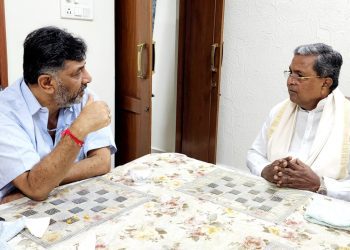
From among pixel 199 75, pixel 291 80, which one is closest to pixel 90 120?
pixel 291 80

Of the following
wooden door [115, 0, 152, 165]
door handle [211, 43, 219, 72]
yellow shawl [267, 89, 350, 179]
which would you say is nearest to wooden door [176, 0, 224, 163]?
door handle [211, 43, 219, 72]

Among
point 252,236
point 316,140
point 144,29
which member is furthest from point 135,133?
point 252,236

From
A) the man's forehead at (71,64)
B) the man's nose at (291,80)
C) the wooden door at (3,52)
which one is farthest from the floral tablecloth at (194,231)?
the wooden door at (3,52)

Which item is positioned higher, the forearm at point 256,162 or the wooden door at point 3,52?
the wooden door at point 3,52

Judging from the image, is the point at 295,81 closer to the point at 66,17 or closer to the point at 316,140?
the point at 316,140

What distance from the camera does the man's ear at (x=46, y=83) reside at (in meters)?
1.36

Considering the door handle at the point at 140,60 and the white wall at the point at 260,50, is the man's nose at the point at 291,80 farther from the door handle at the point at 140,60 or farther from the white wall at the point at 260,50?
the white wall at the point at 260,50

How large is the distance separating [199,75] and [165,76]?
412 mm

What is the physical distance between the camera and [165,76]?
3.62 m

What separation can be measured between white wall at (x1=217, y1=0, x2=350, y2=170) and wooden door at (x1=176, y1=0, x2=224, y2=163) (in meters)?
0.11

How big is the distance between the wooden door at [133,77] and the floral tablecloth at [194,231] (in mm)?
1372

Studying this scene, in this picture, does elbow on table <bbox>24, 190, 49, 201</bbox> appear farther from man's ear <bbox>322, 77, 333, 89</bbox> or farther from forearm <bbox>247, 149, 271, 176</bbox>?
man's ear <bbox>322, 77, 333, 89</bbox>

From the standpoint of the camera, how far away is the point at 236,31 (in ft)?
10.3

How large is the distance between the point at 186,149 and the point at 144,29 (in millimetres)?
1560
